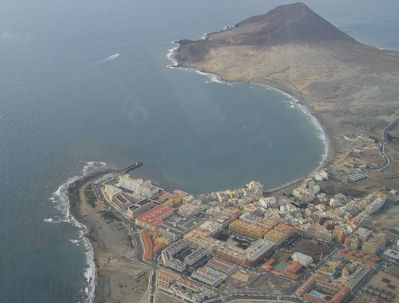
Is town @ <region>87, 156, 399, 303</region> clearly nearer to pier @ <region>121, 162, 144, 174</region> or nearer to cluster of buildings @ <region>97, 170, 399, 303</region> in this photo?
cluster of buildings @ <region>97, 170, 399, 303</region>

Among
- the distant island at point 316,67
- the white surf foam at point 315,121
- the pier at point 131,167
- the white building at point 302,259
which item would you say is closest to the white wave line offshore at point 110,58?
the distant island at point 316,67

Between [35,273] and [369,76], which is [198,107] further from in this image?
[35,273]

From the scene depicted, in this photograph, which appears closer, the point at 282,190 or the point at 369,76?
the point at 282,190

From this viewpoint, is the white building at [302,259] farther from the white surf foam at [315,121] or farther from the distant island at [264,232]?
the white surf foam at [315,121]

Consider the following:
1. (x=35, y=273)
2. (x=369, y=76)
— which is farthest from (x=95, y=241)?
(x=369, y=76)

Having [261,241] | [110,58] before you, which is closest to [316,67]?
[110,58]
